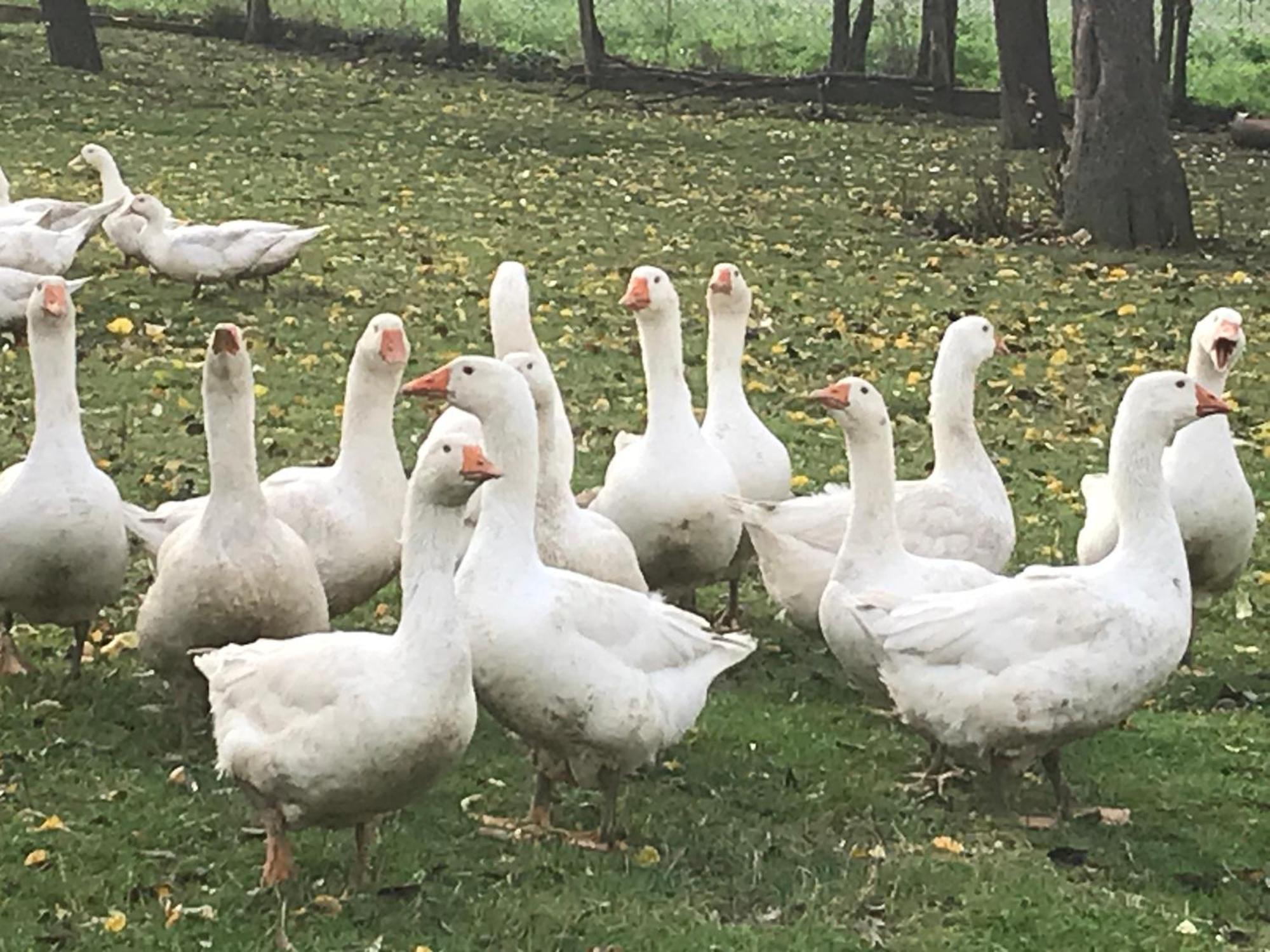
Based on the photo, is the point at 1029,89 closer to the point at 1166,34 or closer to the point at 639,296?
the point at 1166,34

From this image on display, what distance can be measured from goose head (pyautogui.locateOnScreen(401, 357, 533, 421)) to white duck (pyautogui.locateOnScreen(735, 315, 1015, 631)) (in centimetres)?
179

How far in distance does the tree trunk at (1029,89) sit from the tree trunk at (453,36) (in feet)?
33.1

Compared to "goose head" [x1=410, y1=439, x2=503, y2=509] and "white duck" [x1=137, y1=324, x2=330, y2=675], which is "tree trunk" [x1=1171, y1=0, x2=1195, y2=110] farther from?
"goose head" [x1=410, y1=439, x2=503, y2=509]

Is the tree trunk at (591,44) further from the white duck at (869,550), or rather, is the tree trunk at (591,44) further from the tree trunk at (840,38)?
the white duck at (869,550)

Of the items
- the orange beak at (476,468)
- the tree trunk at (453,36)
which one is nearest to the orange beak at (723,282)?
the orange beak at (476,468)

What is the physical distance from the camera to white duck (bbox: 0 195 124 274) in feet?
42.8

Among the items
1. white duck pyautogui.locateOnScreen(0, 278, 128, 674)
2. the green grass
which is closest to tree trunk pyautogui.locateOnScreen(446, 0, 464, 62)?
the green grass

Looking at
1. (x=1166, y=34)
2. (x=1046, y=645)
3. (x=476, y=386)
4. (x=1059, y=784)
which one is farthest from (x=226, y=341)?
(x=1166, y=34)

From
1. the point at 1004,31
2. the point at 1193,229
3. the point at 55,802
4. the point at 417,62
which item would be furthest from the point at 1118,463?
the point at 417,62

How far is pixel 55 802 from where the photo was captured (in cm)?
638

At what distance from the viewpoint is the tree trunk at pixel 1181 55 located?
2756 cm

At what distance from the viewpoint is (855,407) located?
7.41m

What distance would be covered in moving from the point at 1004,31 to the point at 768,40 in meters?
11.2

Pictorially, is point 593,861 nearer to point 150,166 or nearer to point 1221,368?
point 1221,368
